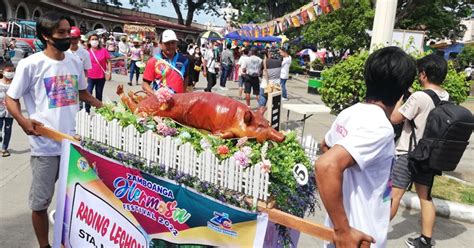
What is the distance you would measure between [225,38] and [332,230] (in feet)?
86.4

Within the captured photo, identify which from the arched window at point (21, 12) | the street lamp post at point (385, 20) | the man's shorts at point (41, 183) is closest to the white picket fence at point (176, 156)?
the man's shorts at point (41, 183)

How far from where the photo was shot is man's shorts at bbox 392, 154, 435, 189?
12.0 ft

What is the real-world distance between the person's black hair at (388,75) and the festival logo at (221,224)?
0.94 metres

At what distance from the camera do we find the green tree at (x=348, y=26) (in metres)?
18.5

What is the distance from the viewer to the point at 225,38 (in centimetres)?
2739

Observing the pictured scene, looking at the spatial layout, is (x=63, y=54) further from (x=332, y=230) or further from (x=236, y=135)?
(x=332, y=230)

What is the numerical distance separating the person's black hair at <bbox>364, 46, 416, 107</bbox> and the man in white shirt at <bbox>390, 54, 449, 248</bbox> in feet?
6.52

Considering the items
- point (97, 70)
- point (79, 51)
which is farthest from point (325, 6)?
point (79, 51)

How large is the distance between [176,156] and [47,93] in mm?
1161

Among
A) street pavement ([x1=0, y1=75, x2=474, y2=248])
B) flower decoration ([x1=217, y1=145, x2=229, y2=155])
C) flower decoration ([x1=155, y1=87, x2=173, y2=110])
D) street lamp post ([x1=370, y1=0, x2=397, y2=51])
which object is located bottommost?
street pavement ([x1=0, y1=75, x2=474, y2=248])

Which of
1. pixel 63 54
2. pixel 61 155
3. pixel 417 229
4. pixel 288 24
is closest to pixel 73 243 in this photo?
pixel 61 155

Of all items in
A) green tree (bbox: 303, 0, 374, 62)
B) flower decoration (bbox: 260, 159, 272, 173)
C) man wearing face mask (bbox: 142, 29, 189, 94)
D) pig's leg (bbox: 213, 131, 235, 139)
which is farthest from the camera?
green tree (bbox: 303, 0, 374, 62)

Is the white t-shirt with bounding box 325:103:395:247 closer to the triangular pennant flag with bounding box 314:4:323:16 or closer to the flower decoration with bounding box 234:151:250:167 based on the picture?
the flower decoration with bounding box 234:151:250:167

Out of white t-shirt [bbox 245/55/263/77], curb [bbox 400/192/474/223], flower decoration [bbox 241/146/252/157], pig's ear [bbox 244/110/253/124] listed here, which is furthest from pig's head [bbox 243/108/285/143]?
white t-shirt [bbox 245/55/263/77]
